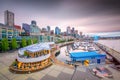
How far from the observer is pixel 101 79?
8.43 meters

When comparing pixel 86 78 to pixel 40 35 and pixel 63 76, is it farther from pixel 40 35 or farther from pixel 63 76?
pixel 40 35

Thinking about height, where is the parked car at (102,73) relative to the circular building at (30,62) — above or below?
below

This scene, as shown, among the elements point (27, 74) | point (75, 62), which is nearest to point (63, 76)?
point (27, 74)

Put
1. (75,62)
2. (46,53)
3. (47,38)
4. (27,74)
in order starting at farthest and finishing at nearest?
(47,38), (75,62), (46,53), (27,74)

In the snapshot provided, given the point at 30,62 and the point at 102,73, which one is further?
the point at 30,62

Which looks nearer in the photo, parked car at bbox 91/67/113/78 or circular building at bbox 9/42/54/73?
parked car at bbox 91/67/113/78

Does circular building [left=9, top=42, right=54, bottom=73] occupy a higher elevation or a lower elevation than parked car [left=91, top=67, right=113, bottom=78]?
higher

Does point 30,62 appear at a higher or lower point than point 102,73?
higher

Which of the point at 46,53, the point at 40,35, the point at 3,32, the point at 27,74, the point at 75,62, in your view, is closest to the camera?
the point at 27,74

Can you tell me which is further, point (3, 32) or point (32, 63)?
point (3, 32)

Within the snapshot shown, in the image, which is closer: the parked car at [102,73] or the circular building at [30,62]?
the parked car at [102,73]

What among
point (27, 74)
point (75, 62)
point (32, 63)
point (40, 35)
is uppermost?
point (40, 35)

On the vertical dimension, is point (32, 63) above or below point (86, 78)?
above

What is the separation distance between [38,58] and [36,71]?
2015mm
